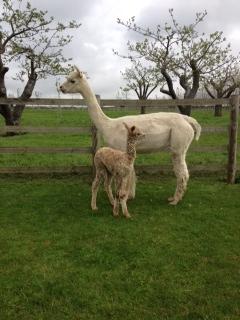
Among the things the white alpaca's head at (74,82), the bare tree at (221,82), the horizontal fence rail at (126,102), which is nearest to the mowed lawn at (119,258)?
the white alpaca's head at (74,82)

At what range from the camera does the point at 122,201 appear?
6.68 meters

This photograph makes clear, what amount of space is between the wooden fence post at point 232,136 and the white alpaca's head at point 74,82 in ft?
10.8

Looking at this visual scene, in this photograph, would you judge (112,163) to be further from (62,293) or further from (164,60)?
(164,60)

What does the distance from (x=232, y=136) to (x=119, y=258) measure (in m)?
5.00

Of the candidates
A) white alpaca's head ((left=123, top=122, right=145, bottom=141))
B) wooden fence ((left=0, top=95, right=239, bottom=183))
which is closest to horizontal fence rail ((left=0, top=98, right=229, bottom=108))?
wooden fence ((left=0, top=95, right=239, bottom=183))

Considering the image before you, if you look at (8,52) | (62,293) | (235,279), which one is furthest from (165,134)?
(8,52)

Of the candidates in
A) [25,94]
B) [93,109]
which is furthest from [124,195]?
[25,94]

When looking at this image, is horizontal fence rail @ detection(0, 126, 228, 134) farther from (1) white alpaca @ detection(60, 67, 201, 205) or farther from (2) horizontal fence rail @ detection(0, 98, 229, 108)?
(1) white alpaca @ detection(60, 67, 201, 205)

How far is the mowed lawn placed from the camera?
4066mm

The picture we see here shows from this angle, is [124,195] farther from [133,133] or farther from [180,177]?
[180,177]

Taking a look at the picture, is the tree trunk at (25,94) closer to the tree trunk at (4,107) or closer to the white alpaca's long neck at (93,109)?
the tree trunk at (4,107)

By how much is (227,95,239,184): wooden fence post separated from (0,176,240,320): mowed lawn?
3.67 ft

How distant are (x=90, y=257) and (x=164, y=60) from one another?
19.4 m

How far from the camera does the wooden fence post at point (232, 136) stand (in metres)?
9.12
